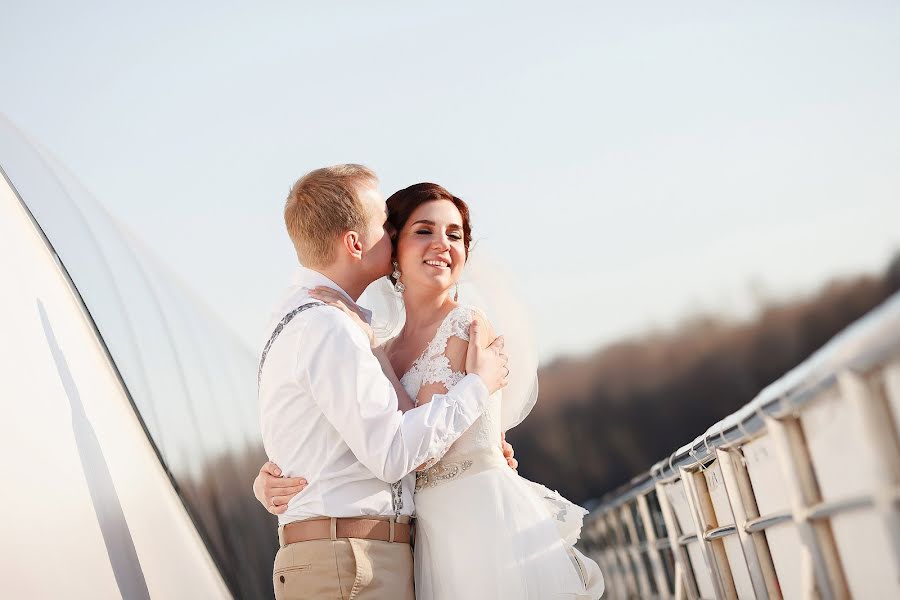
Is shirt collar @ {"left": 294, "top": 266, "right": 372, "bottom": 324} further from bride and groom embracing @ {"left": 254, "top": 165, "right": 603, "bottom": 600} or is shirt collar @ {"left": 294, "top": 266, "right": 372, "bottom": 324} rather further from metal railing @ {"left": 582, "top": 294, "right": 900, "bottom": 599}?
metal railing @ {"left": 582, "top": 294, "right": 900, "bottom": 599}

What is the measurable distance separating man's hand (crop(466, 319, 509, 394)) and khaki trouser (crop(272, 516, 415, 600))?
1.47ft

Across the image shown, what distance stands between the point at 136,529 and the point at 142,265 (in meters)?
2.01

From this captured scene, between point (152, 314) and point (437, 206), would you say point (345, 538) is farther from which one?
point (152, 314)

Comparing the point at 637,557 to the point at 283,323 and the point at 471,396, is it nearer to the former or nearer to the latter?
the point at 471,396

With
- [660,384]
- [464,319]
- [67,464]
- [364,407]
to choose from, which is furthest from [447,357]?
[660,384]

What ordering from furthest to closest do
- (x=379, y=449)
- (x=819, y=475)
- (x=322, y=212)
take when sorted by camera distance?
(x=322, y=212), (x=379, y=449), (x=819, y=475)

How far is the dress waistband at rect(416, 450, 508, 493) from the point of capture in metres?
2.11

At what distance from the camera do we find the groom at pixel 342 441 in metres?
1.84

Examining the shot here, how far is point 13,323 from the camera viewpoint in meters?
2.74

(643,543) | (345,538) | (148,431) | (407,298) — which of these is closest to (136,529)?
(148,431)

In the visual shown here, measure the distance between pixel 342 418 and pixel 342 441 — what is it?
10cm

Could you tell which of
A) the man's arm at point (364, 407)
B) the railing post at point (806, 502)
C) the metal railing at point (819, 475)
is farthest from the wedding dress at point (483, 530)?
the railing post at point (806, 502)

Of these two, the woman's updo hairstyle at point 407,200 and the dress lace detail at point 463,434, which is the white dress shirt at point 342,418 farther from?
the woman's updo hairstyle at point 407,200

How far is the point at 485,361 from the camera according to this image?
2117 millimetres
